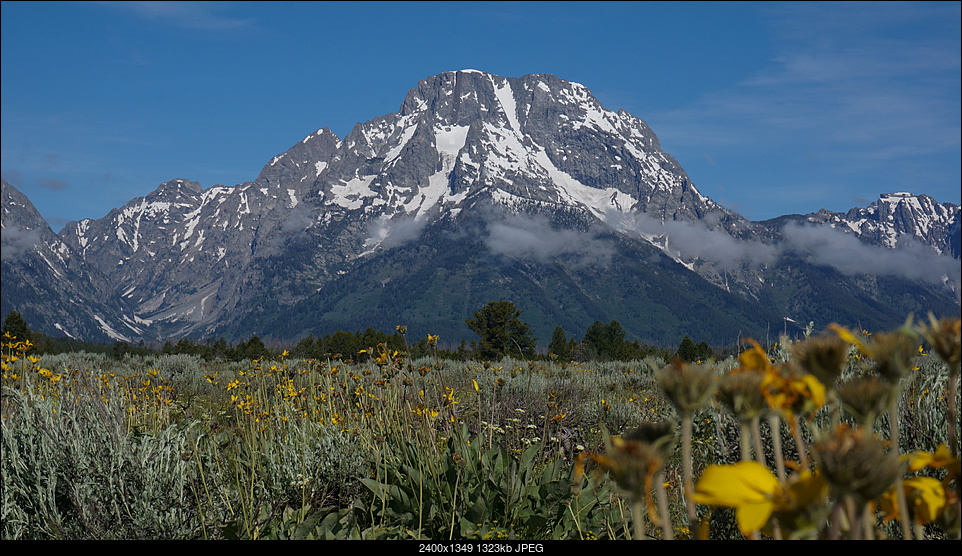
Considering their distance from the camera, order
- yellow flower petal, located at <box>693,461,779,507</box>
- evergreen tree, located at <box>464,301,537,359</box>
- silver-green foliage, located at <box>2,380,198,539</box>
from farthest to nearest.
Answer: evergreen tree, located at <box>464,301,537,359</box>
silver-green foliage, located at <box>2,380,198,539</box>
yellow flower petal, located at <box>693,461,779,507</box>

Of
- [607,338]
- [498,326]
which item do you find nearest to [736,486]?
[498,326]


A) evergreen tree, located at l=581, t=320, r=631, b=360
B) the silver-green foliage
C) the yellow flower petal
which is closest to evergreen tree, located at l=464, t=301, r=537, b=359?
evergreen tree, located at l=581, t=320, r=631, b=360

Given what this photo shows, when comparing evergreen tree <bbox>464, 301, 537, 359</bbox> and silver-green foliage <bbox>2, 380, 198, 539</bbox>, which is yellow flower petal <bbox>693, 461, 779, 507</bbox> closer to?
silver-green foliage <bbox>2, 380, 198, 539</bbox>

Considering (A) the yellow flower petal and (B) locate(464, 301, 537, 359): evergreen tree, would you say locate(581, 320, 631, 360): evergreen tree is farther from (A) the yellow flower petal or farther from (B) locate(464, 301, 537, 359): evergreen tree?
(A) the yellow flower petal

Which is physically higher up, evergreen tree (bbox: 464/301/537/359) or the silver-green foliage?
evergreen tree (bbox: 464/301/537/359)

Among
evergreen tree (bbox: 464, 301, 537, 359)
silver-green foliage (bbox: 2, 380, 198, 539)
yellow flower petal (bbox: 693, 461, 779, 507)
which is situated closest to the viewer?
yellow flower petal (bbox: 693, 461, 779, 507)

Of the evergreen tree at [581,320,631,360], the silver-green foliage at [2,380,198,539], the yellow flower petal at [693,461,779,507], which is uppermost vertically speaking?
the evergreen tree at [581,320,631,360]

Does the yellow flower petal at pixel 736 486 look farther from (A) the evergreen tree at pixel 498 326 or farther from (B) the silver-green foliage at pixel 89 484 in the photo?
(A) the evergreen tree at pixel 498 326

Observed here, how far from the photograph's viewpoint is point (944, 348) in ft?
3.56

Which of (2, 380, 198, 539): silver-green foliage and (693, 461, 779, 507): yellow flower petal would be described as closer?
(693, 461, 779, 507): yellow flower petal

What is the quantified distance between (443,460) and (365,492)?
726mm

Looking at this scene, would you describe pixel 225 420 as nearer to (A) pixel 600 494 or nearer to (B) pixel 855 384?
(A) pixel 600 494
